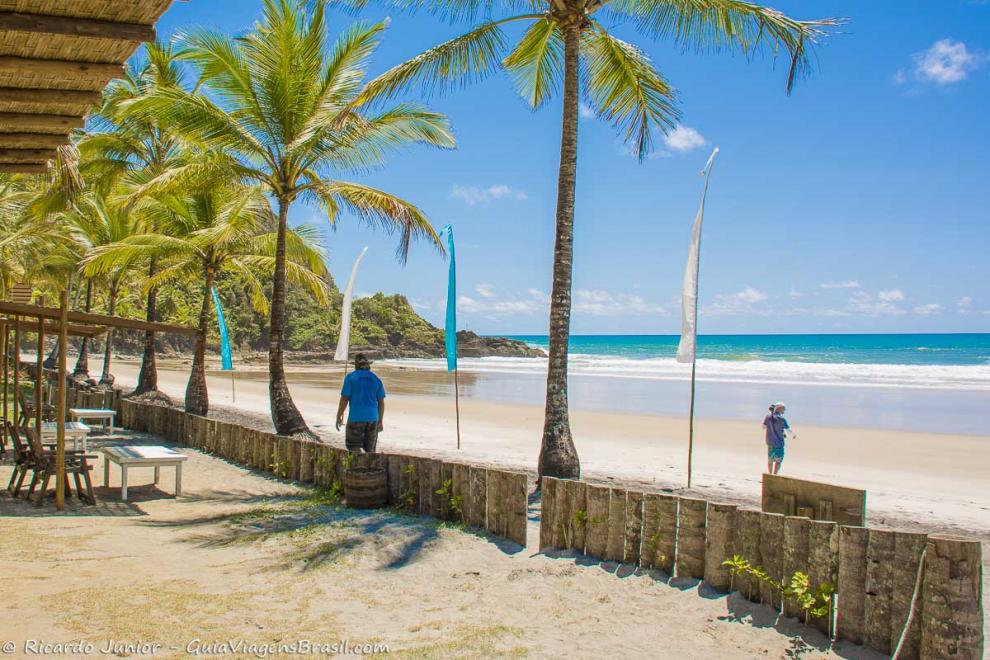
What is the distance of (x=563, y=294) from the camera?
340 inches

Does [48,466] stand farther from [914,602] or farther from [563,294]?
[914,602]

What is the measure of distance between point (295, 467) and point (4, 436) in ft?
15.0

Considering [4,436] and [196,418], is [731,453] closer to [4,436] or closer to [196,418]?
[196,418]

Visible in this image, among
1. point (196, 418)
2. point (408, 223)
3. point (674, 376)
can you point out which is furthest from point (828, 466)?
point (674, 376)

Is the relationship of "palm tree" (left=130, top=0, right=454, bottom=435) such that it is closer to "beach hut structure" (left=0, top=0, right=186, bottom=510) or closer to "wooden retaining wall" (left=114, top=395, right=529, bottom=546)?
"wooden retaining wall" (left=114, top=395, right=529, bottom=546)

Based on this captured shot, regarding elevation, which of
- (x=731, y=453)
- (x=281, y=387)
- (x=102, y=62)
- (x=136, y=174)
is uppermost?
(x=136, y=174)

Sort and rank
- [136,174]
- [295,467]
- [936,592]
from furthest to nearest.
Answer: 1. [136,174]
2. [295,467]
3. [936,592]

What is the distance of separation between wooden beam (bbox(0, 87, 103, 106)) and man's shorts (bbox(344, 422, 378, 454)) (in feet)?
16.9

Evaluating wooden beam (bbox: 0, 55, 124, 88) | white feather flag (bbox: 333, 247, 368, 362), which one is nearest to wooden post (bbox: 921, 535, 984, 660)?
wooden beam (bbox: 0, 55, 124, 88)

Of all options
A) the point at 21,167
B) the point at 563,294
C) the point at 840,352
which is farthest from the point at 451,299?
the point at 840,352

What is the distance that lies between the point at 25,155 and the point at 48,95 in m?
1.16

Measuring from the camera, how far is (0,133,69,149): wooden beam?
13.8 feet

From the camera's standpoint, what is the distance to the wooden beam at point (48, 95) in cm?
359

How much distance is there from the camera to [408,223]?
39.8ft
